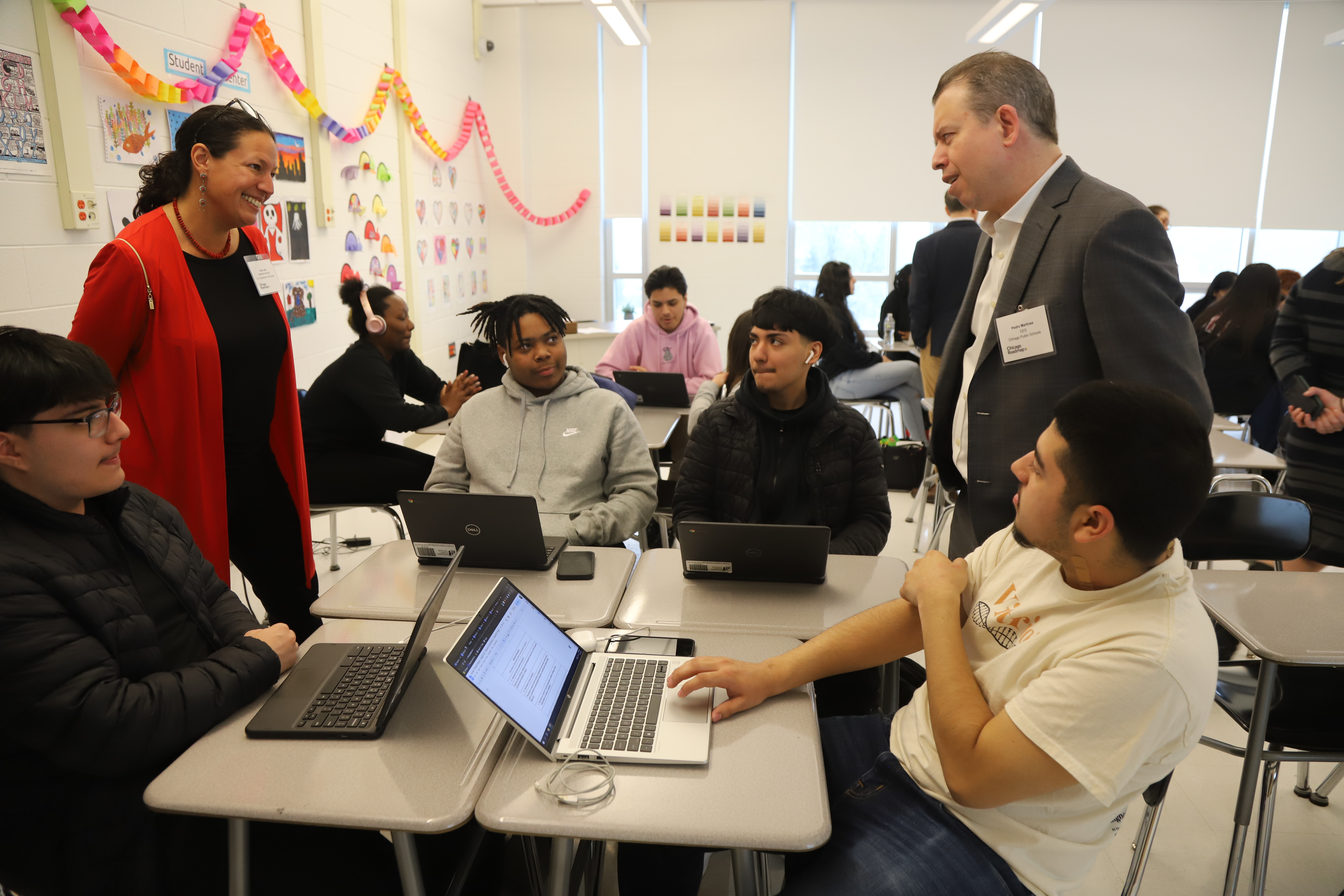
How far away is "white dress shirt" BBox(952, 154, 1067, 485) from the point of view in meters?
1.75

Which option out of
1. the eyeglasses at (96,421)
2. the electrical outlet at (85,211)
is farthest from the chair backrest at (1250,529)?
the electrical outlet at (85,211)

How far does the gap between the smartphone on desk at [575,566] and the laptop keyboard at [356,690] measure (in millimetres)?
406

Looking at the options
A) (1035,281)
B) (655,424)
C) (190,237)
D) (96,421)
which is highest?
(190,237)

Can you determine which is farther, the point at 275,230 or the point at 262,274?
the point at 275,230

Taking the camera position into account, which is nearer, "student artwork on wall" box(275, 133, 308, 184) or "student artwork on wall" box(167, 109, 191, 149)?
"student artwork on wall" box(167, 109, 191, 149)

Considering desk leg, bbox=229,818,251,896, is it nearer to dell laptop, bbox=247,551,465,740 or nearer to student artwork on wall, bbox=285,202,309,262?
dell laptop, bbox=247,551,465,740

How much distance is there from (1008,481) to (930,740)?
27.4 inches

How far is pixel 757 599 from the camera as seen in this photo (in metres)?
1.75

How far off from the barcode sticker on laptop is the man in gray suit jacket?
1179 millimetres

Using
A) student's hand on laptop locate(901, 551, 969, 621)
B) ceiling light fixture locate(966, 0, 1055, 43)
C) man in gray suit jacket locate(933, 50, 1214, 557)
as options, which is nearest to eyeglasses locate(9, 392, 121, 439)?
student's hand on laptop locate(901, 551, 969, 621)

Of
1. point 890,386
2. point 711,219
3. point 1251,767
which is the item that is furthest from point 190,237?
point 711,219

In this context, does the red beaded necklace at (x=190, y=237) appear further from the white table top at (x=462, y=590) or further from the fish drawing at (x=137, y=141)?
the fish drawing at (x=137, y=141)

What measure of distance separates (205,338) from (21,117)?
1465 millimetres

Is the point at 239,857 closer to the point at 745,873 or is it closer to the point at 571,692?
the point at 571,692
